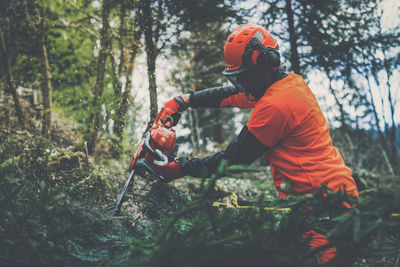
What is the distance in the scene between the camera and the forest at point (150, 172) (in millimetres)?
944

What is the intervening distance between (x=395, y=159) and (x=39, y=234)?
38.6ft

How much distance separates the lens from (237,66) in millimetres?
2195

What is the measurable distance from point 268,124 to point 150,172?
40.3 inches

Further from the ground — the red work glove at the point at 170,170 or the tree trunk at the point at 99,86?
the tree trunk at the point at 99,86

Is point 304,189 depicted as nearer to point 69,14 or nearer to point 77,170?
point 77,170

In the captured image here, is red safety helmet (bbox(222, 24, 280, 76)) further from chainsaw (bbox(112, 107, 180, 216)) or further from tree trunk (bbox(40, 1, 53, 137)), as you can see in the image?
tree trunk (bbox(40, 1, 53, 137))

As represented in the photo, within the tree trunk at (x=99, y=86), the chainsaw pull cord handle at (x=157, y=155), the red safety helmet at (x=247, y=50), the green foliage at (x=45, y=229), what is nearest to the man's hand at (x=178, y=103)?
the chainsaw pull cord handle at (x=157, y=155)

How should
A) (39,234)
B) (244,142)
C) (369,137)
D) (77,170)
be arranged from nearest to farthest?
(39,234)
(244,142)
(77,170)
(369,137)

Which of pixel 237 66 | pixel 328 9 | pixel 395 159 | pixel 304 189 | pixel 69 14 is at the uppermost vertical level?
pixel 69 14

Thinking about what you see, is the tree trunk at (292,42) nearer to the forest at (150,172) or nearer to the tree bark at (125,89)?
the forest at (150,172)

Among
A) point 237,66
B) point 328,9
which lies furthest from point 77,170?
point 328,9

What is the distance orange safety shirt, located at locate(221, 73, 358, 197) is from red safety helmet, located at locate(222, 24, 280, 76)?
0.26 m

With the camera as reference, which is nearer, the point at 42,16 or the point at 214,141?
the point at 42,16

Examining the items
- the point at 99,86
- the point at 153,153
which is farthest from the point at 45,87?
the point at 153,153
